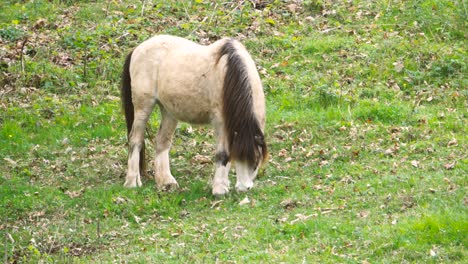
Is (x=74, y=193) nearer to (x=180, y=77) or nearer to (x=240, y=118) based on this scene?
(x=180, y=77)

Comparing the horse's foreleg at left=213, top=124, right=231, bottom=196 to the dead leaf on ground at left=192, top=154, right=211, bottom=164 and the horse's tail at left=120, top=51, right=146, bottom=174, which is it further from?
the horse's tail at left=120, top=51, right=146, bottom=174

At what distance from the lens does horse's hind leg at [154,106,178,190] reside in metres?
10.8

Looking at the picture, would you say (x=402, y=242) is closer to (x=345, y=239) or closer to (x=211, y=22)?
(x=345, y=239)

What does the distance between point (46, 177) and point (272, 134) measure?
3295 mm

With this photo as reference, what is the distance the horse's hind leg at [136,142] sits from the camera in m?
10.9

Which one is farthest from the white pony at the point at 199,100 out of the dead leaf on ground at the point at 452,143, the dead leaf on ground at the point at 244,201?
the dead leaf on ground at the point at 452,143

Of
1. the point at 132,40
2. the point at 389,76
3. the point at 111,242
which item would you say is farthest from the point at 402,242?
the point at 132,40

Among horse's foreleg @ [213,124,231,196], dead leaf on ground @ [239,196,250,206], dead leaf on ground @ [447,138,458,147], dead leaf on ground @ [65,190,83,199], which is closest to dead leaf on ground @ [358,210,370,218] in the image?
dead leaf on ground @ [239,196,250,206]

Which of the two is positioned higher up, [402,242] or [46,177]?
[402,242]

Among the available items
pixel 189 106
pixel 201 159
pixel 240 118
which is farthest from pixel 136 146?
pixel 240 118

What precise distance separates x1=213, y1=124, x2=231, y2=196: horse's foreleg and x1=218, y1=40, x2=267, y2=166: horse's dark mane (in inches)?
7.9

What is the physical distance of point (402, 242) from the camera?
7.71m

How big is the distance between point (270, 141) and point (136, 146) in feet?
6.53

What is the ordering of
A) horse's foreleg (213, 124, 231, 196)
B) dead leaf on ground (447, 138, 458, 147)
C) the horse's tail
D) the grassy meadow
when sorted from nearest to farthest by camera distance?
1. the grassy meadow
2. horse's foreleg (213, 124, 231, 196)
3. dead leaf on ground (447, 138, 458, 147)
4. the horse's tail
